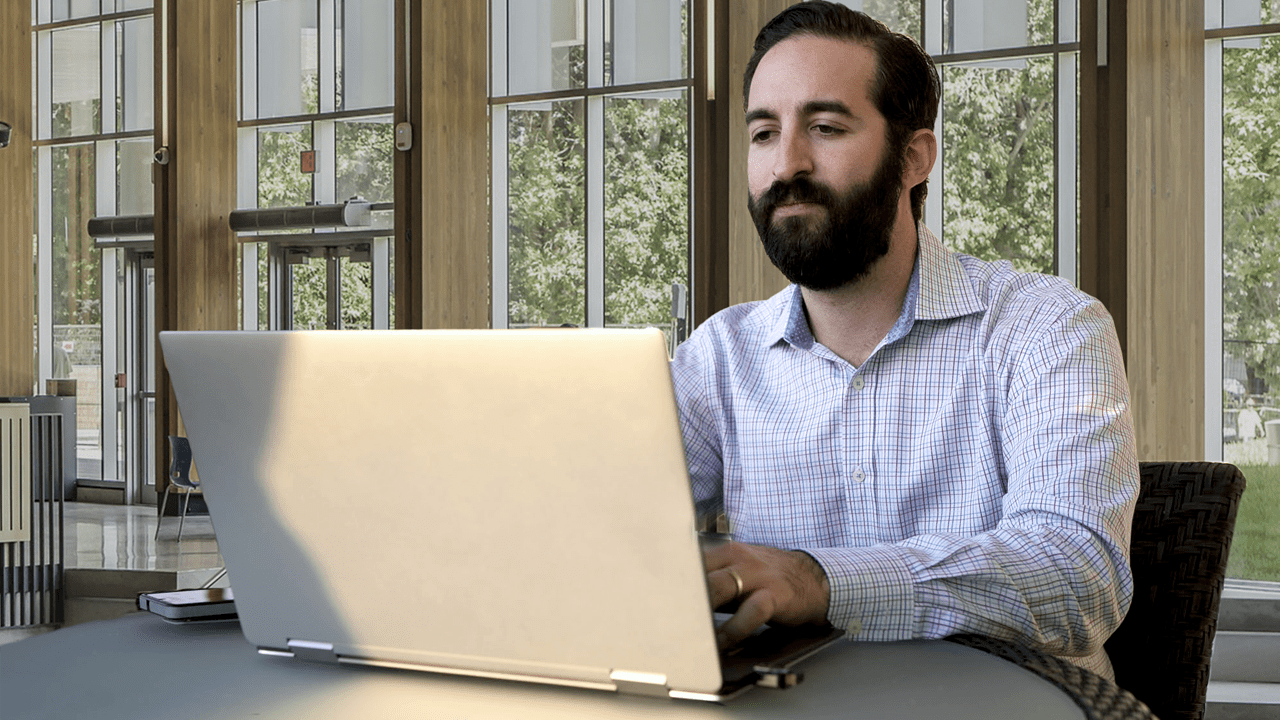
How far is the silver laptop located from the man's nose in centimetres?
69

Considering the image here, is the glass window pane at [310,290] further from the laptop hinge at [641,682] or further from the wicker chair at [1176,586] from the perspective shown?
the laptop hinge at [641,682]

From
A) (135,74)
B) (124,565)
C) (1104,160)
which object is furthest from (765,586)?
(135,74)

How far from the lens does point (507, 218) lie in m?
9.77

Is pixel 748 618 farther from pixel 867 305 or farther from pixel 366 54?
pixel 366 54

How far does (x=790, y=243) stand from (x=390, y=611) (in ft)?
2.60

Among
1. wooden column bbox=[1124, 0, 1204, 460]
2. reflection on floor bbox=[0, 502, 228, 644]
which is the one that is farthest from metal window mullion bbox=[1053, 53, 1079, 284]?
reflection on floor bbox=[0, 502, 228, 644]

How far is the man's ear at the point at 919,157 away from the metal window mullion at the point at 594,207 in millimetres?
7659

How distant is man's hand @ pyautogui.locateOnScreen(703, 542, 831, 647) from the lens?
101 centimetres

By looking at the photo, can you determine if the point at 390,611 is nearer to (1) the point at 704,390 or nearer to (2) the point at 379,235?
(1) the point at 704,390

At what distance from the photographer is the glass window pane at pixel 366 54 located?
10.9 m

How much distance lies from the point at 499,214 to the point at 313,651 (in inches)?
352

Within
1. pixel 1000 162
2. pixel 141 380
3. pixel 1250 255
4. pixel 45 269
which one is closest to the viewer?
pixel 1250 255

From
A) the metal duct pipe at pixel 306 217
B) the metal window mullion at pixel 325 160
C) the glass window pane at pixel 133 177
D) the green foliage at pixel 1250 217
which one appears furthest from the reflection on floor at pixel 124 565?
the green foliage at pixel 1250 217

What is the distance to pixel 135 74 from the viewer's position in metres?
12.2
